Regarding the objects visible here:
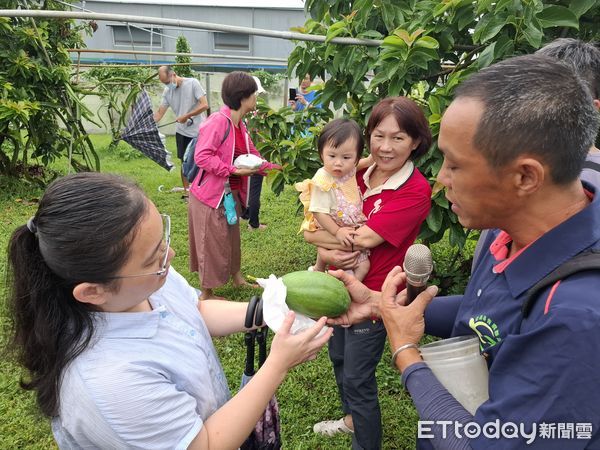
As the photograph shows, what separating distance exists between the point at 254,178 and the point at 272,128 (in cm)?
222

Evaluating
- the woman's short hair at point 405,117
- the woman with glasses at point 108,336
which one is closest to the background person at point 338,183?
the woman's short hair at point 405,117

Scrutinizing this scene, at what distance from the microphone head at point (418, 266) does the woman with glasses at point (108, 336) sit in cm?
56

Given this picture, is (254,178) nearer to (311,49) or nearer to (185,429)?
(311,49)

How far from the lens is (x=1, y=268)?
5098 mm

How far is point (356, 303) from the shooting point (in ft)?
7.31

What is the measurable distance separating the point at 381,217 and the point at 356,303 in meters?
0.49

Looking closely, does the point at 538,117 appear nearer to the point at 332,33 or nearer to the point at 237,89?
the point at 332,33

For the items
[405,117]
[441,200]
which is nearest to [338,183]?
[405,117]

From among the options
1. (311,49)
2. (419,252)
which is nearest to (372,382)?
(419,252)

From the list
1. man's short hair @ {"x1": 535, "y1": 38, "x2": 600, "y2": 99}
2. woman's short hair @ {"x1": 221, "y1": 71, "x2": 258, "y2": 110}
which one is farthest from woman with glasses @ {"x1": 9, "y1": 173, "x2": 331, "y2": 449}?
woman's short hair @ {"x1": 221, "y1": 71, "x2": 258, "y2": 110}

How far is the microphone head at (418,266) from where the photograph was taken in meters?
1.72

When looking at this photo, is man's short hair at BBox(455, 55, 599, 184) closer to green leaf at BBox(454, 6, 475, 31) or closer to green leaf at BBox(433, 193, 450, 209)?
green leaf at BBox(454, 6, 475, 31)

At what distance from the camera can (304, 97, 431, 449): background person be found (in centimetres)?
244

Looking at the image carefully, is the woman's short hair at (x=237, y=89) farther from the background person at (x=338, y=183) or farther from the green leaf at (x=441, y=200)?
the green leaf at (x=441, y=200)
